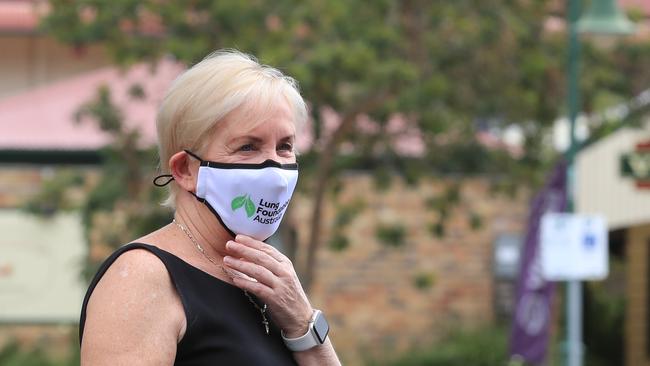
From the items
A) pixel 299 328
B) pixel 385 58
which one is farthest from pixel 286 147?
pixel 385 58

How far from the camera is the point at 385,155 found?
1622 centimetres

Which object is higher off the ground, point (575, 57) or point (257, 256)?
point (257, 256)

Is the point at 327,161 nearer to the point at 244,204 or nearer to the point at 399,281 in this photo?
the point at 399,281

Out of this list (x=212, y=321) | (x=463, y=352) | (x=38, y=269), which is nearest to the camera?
(x=212, y=321)

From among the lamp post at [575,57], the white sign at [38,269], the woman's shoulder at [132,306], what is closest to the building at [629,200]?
the lamp post at [575,57]

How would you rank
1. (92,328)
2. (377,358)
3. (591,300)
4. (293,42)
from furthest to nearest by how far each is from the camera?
1. (591,300)
2. (377,358)
3. (293,42)
4. (92,328)

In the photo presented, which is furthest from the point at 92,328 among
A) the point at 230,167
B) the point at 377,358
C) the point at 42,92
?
the point at 42,92

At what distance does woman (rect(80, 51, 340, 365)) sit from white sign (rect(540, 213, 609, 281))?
11.7 metres

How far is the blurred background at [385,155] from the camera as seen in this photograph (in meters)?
14.5

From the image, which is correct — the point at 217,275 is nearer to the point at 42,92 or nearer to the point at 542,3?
the point at 542,3

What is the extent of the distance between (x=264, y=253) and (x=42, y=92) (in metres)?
18.5

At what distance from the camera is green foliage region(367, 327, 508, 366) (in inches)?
735

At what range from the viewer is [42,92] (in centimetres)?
2064

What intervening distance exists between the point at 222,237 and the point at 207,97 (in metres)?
0.27
